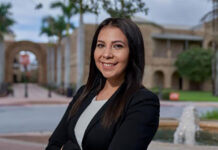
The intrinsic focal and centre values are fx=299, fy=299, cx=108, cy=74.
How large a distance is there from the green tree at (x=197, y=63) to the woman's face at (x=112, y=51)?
118ft

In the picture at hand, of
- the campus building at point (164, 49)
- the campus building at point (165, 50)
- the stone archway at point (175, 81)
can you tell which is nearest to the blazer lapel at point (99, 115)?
the campus building at point (164, 49)

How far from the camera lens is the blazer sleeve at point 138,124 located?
156cm

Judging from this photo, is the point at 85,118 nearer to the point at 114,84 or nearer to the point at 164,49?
the point at 114,84

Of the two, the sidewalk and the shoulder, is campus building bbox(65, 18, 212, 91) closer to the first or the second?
the sidewalk

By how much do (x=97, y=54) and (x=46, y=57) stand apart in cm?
5514

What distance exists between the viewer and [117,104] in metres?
1.72

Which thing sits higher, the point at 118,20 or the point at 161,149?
the point at 118,20

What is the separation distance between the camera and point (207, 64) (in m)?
36.5

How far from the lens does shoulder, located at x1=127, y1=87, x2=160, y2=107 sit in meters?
1.64

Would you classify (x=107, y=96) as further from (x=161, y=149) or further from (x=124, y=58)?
(x=161, y=149)

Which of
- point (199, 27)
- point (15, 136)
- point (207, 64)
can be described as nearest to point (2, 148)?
point (15, 136)

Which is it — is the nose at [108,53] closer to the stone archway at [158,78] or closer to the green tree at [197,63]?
the green tree at [197,63]

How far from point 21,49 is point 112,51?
53890mm

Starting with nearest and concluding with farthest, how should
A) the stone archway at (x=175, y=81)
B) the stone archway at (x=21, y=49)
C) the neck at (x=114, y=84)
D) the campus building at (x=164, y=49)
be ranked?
the neck at (x=114, y=84)
the campus building at (x=164, y=49)
the stone archway at (x=175, y=81)
the stone archway at (x=21, y=49)
